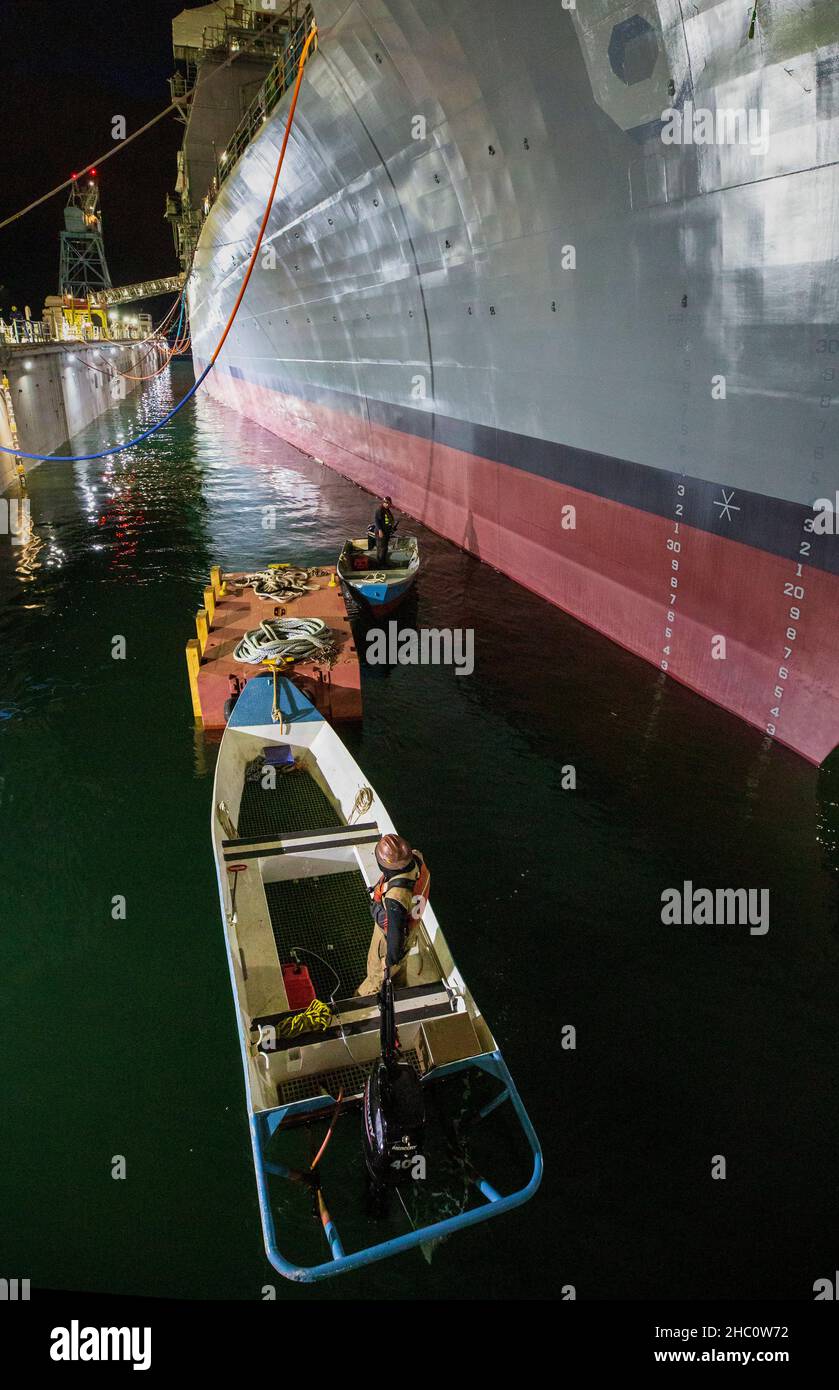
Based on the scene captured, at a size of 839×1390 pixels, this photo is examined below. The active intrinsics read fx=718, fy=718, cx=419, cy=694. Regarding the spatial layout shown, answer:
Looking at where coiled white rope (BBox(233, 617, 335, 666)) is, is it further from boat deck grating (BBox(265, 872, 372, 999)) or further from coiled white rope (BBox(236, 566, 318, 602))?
boat deck grating (BBox(265, 872, 372, 999))

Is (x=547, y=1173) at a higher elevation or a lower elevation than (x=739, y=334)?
lower

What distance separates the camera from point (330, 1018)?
4977 millimetres

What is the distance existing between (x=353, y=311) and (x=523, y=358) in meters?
8.76

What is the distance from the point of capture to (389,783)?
28.6 feet

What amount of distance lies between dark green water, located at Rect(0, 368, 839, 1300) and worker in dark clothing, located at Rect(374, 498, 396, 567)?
9.70 ft

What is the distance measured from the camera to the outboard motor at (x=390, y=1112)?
401 cm

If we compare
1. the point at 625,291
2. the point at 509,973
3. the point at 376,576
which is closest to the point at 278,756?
the point at 509,973

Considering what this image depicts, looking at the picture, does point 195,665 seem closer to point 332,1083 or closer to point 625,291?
point 332,1083

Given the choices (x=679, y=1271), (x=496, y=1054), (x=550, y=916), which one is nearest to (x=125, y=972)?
(x=496, y=1054)

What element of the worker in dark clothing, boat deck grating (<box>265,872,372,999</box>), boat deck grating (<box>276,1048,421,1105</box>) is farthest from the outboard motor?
the worker in dark clothing

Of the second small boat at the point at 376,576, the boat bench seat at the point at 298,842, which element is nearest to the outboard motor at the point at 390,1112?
the boat bench seat at the point at 298,842

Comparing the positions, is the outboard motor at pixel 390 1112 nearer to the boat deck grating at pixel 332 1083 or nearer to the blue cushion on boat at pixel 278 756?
the boat deck grating at pixel 332 1083
